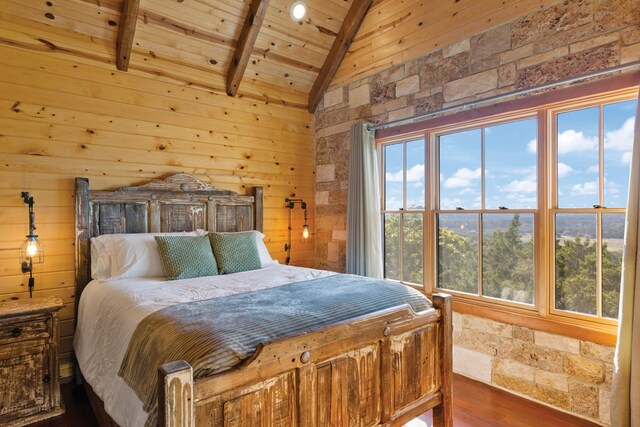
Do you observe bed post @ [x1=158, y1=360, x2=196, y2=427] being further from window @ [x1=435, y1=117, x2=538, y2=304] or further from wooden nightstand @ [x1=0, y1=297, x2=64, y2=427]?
window @ [x1=435, y1=117, x2=538, y2=304]

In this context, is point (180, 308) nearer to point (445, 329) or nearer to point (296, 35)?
point (445, 329)

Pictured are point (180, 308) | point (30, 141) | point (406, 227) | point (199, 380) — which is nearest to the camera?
point (199, 380)

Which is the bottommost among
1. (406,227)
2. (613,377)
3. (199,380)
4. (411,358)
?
(613,377)

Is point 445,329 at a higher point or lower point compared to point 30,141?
lower

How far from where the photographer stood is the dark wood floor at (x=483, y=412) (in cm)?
225

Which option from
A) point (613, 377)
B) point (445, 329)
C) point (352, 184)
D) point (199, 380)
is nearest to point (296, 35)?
point (352, 184)

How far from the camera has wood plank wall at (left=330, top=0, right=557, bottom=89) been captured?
8.88ft

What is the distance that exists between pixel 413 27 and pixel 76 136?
2.98m

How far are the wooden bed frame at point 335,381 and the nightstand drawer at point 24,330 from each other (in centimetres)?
52

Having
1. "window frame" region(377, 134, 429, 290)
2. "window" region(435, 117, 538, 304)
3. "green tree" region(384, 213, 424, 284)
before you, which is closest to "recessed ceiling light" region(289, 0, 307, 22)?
"window frame" region(377, 134, 429, 290)

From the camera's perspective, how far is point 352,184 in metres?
3.60

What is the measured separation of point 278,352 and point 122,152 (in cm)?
255

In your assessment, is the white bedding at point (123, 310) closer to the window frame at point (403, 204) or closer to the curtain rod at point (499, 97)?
the window frame at point (403, 204)

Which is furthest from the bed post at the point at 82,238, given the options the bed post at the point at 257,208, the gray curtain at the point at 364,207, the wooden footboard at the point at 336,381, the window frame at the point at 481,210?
the window frame at the point at 481,210
